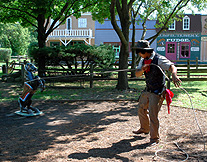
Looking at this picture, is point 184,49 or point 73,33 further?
point 184,49

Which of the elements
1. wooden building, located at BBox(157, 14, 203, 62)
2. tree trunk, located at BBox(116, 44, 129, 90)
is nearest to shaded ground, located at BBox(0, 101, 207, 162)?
tree trunk, located at BBox(116, 44, 129, 90)

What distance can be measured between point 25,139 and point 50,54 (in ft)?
30.4

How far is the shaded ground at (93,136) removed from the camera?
4.13 metres

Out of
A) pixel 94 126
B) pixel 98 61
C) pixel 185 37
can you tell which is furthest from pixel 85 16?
pixel 94 126

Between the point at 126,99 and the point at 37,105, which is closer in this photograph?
the point at 37,105

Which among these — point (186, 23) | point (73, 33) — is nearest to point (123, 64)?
point (73, 33)

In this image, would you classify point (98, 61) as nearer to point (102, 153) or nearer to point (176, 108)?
point (176, 108)

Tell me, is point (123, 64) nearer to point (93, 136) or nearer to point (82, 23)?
point (93, 136)

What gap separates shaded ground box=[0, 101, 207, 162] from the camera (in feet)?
13.6

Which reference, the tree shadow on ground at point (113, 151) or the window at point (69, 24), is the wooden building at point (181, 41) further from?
the tree shadow on ground at point (113, 151)

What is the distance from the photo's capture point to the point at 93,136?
5.15 meters

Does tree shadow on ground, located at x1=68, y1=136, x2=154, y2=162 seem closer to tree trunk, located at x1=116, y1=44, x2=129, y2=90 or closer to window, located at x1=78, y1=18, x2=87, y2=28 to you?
tree trunk, located at x1=116, y1=44, x2=129, y2=90

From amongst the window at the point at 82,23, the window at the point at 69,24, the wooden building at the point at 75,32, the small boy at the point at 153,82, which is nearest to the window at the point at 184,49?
the wooden building at the point at 75,32

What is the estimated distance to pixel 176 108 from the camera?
7.93 metres
